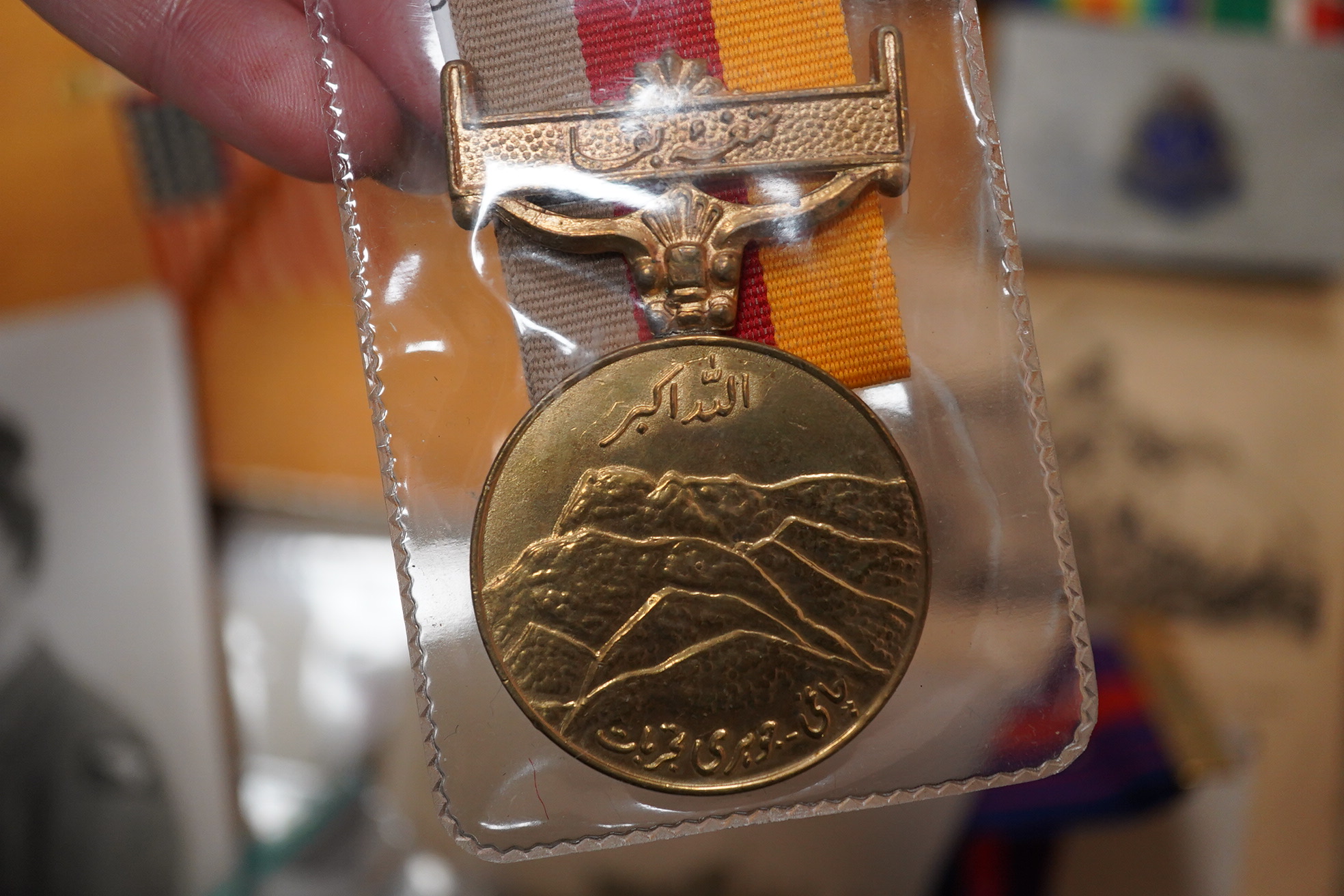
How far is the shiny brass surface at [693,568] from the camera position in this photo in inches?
32.6

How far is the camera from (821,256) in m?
0.91

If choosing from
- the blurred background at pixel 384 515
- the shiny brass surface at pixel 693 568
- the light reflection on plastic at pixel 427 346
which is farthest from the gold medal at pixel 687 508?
the blurred background at pixel 384 515

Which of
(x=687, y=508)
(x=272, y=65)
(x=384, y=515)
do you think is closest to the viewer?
(x=687, y=508)

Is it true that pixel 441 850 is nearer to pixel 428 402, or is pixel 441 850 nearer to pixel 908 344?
pixel 428 402

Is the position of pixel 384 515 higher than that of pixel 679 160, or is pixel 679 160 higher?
pixel 679 160

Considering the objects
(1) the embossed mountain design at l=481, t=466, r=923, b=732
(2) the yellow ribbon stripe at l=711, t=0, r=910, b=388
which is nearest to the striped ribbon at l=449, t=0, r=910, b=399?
(2) the yellow ribbon stripe at l=711, t=0, r=910, b=388

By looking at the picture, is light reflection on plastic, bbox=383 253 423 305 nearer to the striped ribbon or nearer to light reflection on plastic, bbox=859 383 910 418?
the striped ribbon

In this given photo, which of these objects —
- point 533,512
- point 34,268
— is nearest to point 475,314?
point 533,512

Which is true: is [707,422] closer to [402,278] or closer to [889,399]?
[889,399]

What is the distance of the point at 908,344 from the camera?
36.6 inches

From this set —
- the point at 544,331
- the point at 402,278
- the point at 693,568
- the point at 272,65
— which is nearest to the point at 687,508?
the point at 693,568

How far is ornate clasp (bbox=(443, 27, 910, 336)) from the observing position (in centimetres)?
85

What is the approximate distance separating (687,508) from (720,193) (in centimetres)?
30

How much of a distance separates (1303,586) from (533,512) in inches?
70.3
